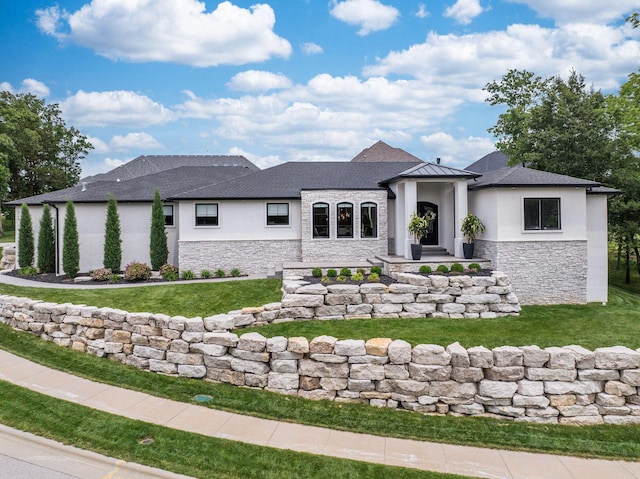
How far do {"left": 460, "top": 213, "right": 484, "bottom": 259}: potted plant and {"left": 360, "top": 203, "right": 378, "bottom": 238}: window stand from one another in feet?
13.2

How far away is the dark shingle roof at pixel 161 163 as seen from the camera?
29.6 metres

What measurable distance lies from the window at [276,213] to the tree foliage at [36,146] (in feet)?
91.8

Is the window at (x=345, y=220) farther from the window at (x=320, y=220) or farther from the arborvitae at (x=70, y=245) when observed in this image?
the arborvitae at (x=70, y=245)

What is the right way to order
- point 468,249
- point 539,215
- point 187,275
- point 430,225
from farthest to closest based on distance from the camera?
point 430,225 → point 187,275 → point 468,249 → point 539,215

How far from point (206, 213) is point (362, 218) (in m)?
7.25

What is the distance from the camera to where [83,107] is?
85.4 ft

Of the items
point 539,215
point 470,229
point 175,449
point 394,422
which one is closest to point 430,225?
point 470,229

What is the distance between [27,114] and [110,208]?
1178 inches

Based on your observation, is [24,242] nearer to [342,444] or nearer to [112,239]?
[112,239]

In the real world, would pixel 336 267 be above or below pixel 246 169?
below

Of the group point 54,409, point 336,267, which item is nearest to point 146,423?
point 54,409

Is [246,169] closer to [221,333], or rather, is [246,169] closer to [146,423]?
[221,333]

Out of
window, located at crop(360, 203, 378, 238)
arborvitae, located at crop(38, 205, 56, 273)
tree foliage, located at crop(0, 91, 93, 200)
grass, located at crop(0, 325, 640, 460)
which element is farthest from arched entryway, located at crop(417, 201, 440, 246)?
tree foliage, located at crop(0, 91, 93, 200)

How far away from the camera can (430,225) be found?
20797 millimetres
